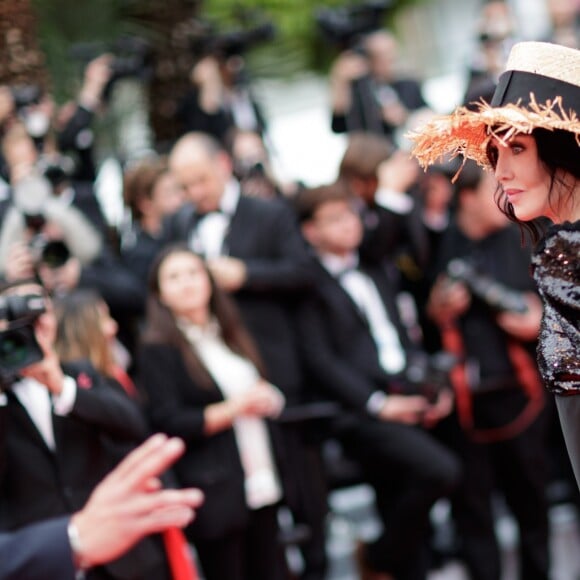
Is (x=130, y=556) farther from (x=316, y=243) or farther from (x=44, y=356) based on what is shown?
(x=316, y=243)

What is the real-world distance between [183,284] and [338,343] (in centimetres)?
102

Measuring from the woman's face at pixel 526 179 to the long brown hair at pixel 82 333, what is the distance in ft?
7.18

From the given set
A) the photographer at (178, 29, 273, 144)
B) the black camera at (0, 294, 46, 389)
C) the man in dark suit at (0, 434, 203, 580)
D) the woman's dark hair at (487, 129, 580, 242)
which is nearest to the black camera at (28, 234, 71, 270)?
the black camera at (0, 294, 46, 389)

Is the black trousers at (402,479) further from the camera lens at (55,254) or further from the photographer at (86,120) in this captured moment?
the photographer at (86,120)

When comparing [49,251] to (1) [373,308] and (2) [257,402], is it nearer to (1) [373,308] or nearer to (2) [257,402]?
(2) [257,402]

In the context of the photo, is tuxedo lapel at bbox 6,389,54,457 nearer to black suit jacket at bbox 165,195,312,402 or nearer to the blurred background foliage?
black suit jacket at bbox 165,195,312,402

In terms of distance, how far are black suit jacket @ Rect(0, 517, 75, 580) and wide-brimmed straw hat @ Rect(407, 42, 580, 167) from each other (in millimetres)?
1101

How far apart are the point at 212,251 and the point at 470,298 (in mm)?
1256

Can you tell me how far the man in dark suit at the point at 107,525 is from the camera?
2.50m

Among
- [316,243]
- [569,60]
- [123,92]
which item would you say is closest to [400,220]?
[316,243]

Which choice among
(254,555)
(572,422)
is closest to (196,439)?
(254,555)

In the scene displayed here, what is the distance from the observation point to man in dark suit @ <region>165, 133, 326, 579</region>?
5.71 meters

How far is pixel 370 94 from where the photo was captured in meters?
7.98

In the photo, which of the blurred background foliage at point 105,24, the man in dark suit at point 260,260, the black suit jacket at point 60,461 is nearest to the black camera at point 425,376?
the man in dark suit at point 260,260
